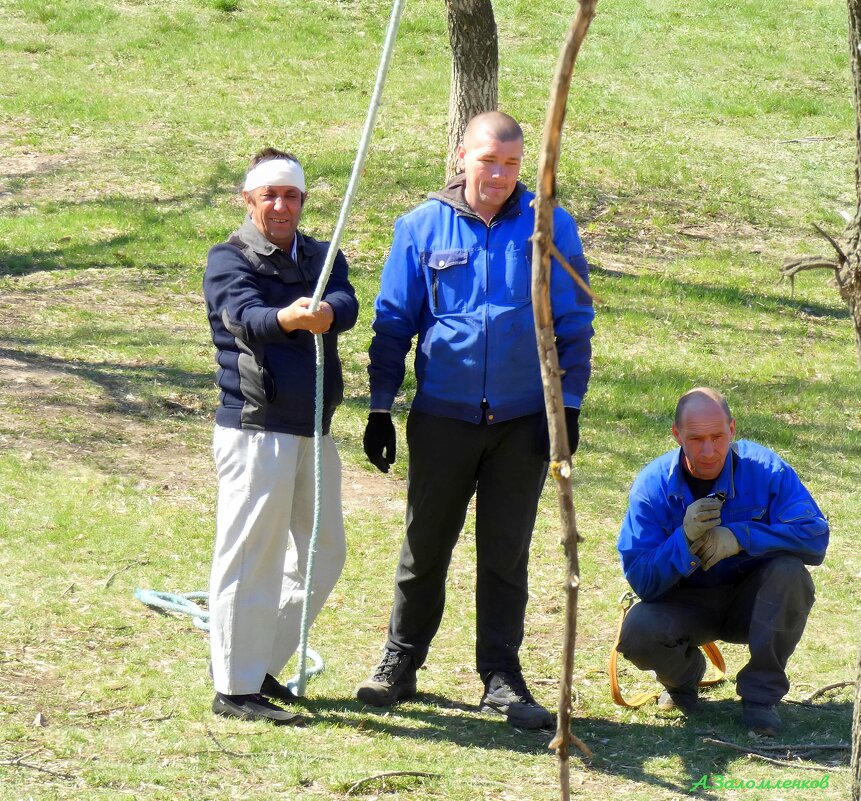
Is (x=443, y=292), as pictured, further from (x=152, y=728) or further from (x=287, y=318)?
(x=152, y=728)

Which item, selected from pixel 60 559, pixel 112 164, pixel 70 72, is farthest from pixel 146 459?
pixel 70 72

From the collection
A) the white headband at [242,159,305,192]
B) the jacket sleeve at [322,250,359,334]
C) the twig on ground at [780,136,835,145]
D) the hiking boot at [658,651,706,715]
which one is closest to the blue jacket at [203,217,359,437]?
the jacket sleeve at [322,250,359,334]

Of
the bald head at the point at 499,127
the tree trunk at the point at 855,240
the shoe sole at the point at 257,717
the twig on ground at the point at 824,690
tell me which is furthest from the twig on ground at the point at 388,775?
the bald head at the point at 499,127

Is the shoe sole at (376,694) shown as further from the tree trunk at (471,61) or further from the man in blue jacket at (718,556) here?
the tree trunk at (471,61)

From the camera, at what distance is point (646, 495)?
3.95 metres

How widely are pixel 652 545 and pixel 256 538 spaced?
1311 millimetres

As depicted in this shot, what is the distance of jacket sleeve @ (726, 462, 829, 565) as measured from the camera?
388cm

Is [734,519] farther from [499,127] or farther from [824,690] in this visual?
[499,127]

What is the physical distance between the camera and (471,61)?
30.9ft

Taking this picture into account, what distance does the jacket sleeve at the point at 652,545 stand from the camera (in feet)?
12.6

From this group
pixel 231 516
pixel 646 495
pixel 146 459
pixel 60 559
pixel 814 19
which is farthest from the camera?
pixel 814 19

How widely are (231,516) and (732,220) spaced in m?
8.80

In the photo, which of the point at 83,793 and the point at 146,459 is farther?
the point at 146,459

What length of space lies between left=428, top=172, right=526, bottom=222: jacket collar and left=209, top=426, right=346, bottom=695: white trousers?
85 centimetres
